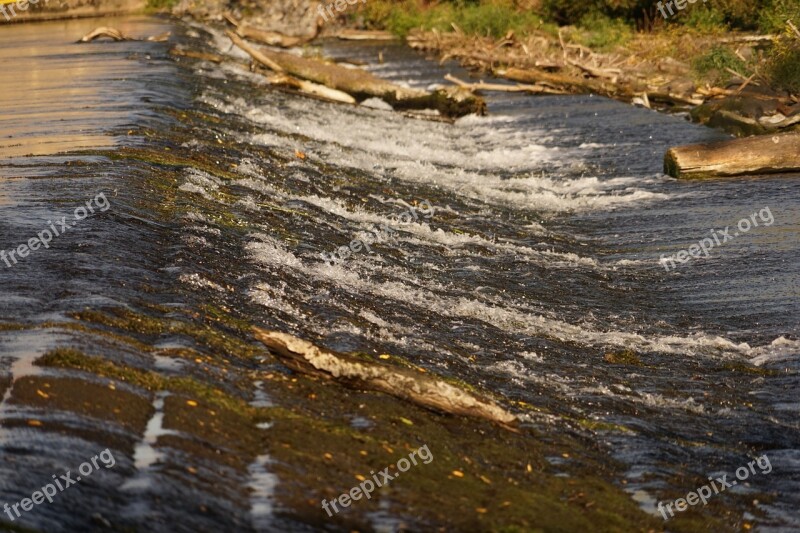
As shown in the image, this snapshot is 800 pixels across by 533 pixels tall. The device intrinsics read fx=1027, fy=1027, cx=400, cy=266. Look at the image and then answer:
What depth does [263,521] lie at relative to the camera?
563 cm

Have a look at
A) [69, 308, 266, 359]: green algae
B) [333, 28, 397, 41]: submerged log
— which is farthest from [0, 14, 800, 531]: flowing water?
[333, 28, 397, 41]: submerged log

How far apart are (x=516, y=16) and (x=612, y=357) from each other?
35.7 m

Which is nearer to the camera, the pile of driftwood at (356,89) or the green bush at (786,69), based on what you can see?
the green bush at (786,69)

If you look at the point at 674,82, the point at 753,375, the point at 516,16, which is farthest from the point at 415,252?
the point at 516,16

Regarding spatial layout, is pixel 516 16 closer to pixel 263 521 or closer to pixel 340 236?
pixel 340 236

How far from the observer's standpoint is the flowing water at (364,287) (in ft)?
20.9

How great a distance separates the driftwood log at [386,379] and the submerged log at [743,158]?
11.3 metres

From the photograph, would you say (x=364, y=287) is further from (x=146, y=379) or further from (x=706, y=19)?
(x=706, y=19)

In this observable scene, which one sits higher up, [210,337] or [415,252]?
[210,337]

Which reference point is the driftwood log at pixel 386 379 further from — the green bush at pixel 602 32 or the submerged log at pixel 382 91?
the green bush at pixel 602 32

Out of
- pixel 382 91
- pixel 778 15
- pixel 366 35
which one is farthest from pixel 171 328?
pixel 366 35

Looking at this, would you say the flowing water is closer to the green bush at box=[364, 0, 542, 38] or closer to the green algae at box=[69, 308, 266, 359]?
the green algae at box=[69, 308, 266, 359]

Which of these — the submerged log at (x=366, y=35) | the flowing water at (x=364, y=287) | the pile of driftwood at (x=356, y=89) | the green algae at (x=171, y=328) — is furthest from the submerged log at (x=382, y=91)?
the submerged log at (x=366, y=35)

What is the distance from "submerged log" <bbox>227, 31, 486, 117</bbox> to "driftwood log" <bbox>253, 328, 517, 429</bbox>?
18972 mm
